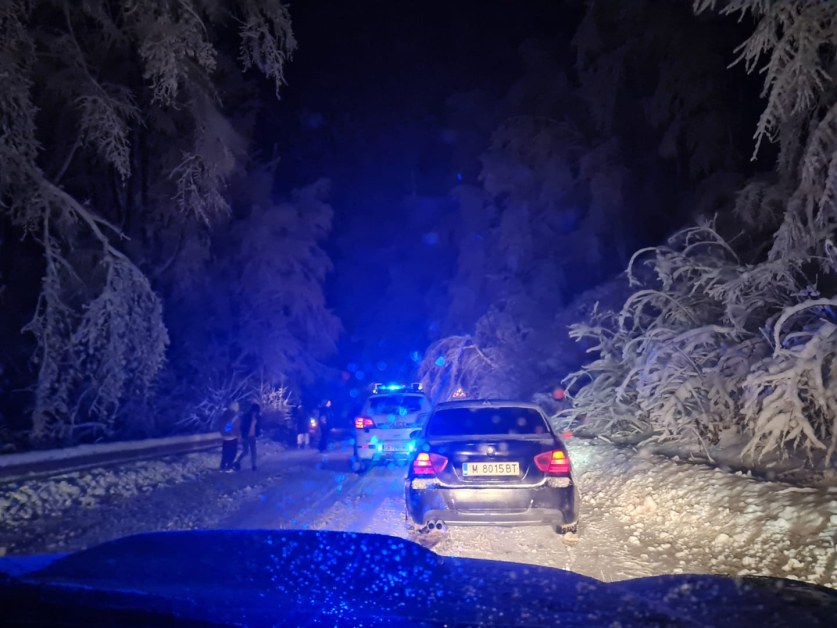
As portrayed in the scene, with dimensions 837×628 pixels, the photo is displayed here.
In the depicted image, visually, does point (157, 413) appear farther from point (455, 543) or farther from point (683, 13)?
point (683, 13)

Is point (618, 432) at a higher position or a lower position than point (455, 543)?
higher

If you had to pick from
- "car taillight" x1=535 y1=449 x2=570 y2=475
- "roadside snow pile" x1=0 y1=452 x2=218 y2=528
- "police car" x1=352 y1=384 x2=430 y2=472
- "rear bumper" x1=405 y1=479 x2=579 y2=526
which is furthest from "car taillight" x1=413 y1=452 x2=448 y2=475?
"police car" x1=352 y1=384 x2=430 y2=472

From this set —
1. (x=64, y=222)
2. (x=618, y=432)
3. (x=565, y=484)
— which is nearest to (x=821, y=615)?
(x=565, y=484)

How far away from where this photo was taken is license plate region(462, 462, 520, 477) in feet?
24.6

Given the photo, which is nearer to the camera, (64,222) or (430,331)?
(64,222)

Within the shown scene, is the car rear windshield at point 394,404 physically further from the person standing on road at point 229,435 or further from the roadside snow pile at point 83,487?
the roadside snow pile at point 83,487

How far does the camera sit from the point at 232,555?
17.7ft

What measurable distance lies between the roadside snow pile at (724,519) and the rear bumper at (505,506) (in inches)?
44.0

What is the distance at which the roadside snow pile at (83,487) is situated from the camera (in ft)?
33.4

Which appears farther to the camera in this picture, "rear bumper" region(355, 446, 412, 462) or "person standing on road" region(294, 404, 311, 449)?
"person standing on road" region(294, 404, 311, 449)

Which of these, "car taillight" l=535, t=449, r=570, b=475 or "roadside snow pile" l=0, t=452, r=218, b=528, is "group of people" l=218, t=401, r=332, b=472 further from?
"car taillight" l=535, t=449, r=570, b=475

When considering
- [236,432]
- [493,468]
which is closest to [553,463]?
[493,468]

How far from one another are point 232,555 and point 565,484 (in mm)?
3679

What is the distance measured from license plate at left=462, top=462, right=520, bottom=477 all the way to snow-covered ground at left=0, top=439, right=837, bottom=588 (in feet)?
2.93
